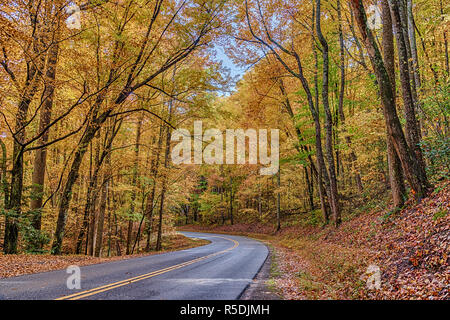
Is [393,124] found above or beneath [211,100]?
beneath

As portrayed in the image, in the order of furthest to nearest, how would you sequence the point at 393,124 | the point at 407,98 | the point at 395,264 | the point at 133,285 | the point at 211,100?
the point at 211,100, the point at 407,98, the point at 393,124, the point at 133,285, the point at 395,264

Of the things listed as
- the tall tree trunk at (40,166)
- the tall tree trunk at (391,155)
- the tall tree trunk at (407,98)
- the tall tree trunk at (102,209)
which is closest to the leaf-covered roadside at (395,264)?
the tall tree trunk at (391,155)

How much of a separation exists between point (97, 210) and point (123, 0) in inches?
473

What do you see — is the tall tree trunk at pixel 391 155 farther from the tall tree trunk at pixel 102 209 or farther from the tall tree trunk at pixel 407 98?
the tall tree trunk at pixel 102 209

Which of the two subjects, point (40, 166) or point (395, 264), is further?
point (40, 166)

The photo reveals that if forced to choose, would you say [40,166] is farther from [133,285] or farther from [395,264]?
[395,264]

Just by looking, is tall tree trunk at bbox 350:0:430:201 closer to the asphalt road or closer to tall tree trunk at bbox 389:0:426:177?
tall tree trunk at bbox 389:0:426:177

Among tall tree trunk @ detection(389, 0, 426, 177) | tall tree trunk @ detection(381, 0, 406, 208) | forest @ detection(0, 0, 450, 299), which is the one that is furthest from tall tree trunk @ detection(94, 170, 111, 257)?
tall tree trunk @ detection(389, 0, 426, 177)

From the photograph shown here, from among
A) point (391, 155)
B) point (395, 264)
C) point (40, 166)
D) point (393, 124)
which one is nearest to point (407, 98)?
point (393, 124)

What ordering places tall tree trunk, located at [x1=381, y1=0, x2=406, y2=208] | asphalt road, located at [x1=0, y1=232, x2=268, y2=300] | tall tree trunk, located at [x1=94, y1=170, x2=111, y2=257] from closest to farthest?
asphalt road, located at [x1=0, y1=232, x2=268, y2=300], tall tree trunk, located at [x1=381, y1=0, x2=406, y2=208], tall tree trunk, located at [x1=94, y1=170, x2=111, y2=257]

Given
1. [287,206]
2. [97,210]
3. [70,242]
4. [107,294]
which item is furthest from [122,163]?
A: [287,206]
